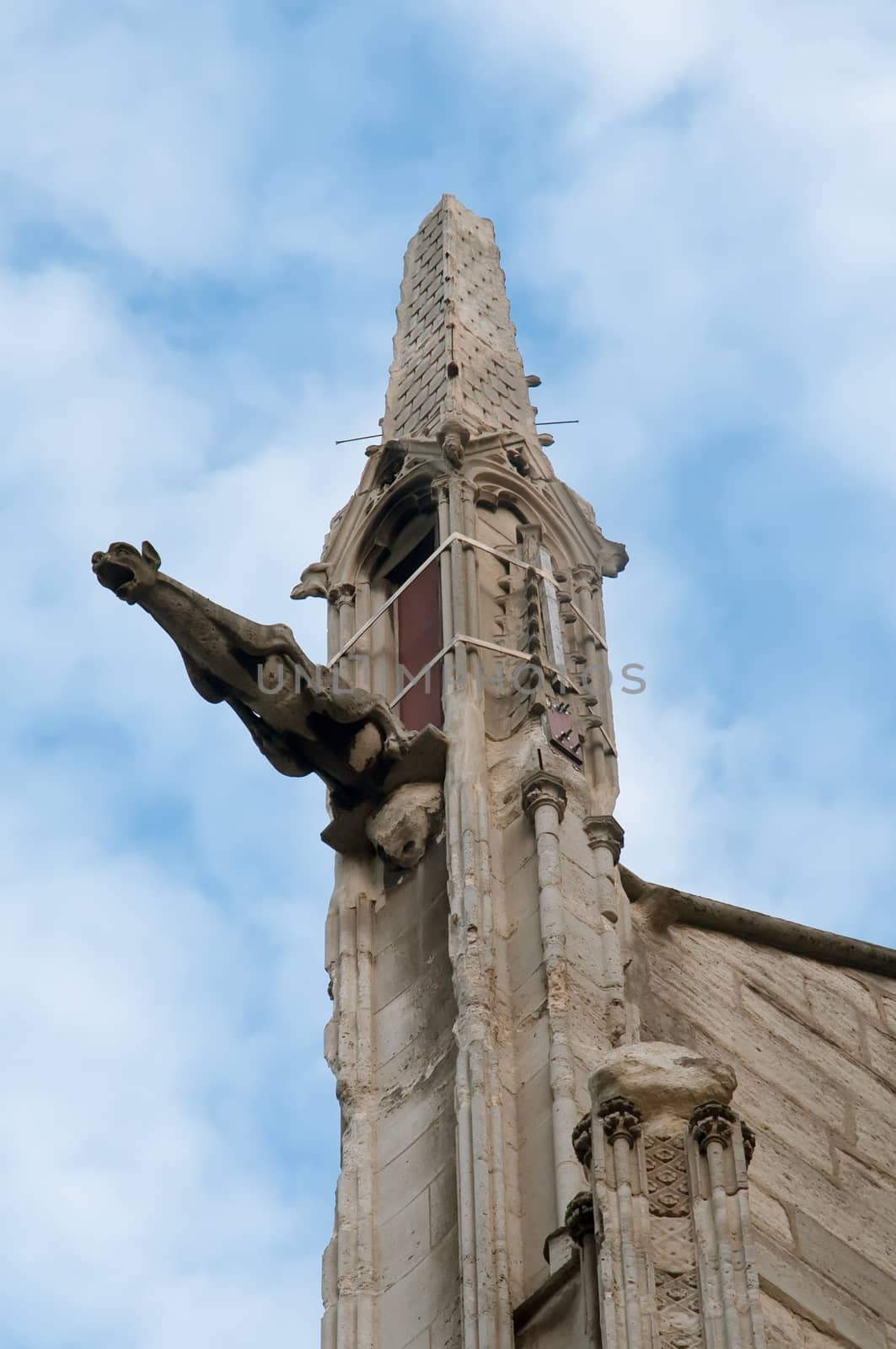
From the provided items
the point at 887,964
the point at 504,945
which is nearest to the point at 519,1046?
the point at 504,945

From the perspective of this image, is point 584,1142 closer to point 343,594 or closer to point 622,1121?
point 622,1121

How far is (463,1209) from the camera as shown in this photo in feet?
38.7

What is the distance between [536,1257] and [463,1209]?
0.36m

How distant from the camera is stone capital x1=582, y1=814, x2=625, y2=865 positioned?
45.2 ft

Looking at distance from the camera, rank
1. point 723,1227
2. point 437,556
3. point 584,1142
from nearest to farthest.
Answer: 1. point 723,1227
2. point 584,1142
3. point 437,556

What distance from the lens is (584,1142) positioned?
1045 cm

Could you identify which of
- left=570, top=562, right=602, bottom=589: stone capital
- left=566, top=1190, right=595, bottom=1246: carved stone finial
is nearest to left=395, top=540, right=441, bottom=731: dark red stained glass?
left=570, top=562, right=602, bottom=589: stone capital

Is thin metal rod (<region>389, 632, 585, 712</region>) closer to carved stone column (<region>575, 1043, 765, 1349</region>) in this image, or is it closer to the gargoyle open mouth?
the gargoyle open mouth

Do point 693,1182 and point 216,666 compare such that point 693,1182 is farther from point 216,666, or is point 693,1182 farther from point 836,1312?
point 216,666

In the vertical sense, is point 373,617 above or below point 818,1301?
above

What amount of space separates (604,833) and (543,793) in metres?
0.37

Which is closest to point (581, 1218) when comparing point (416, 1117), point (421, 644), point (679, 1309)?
point (679, 1309)

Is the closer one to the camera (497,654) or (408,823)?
(408,823)

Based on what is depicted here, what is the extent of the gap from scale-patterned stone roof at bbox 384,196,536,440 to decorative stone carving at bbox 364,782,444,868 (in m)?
2.83
